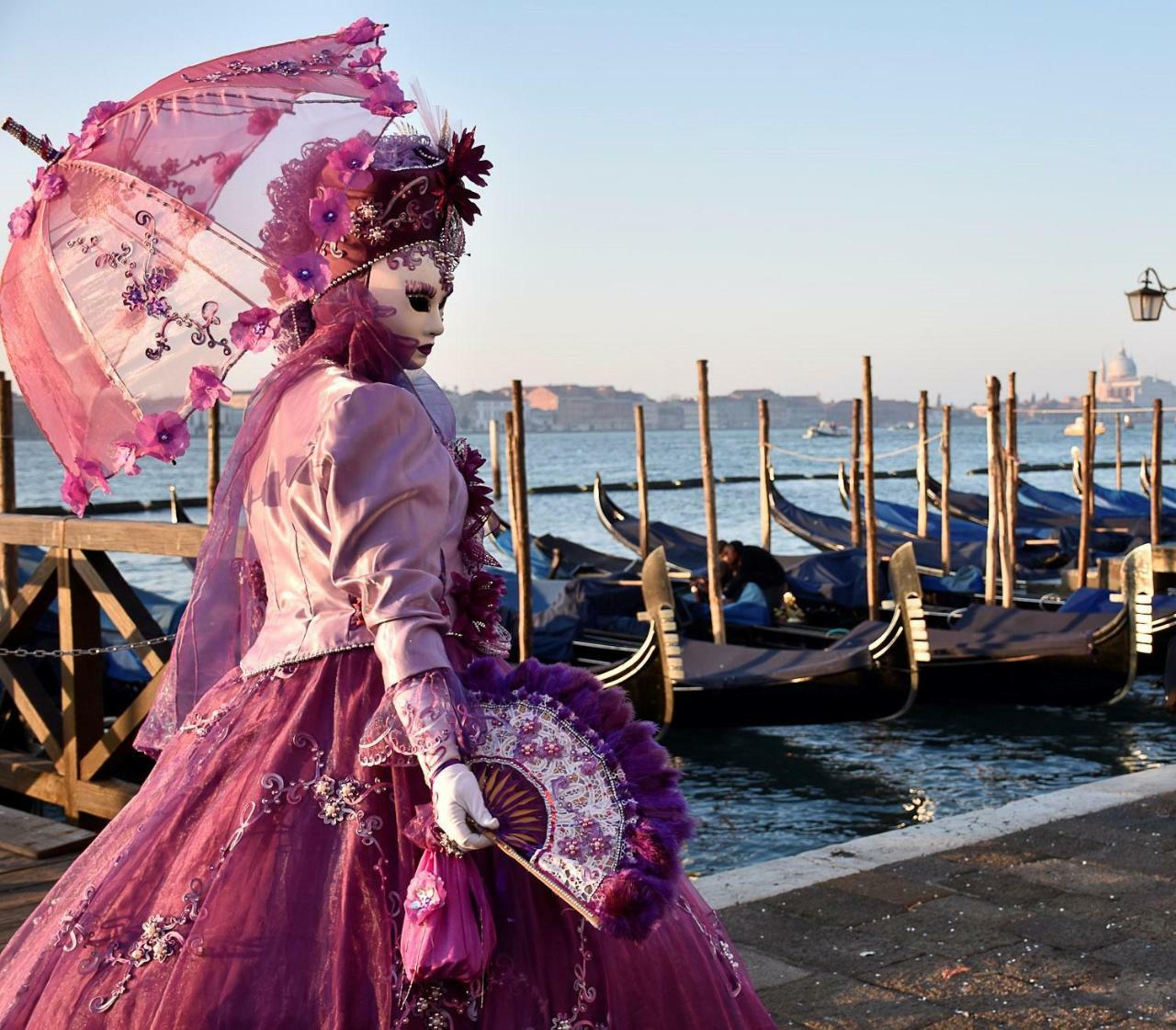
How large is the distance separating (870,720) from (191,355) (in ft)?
24.8

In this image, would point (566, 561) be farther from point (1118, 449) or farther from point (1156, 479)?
point (1118, 449)

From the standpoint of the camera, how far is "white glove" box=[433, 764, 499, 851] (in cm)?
145

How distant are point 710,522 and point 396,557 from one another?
29.7 ft

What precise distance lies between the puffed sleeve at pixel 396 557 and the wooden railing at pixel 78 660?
70.1 inches

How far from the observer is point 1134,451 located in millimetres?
77500

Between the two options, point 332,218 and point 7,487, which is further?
point 7,487

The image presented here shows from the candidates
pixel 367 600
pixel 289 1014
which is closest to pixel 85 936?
pixel 289 1014

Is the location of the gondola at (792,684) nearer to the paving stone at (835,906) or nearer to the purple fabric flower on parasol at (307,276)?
the paving stone at (835,906)

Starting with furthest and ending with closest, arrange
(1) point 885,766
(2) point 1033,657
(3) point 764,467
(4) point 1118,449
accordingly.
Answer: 1. (4) point 1118,449
2. (3) point 764,467
3. (2) point 1033,657
4. (1) point 885,766

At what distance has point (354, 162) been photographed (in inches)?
64.3

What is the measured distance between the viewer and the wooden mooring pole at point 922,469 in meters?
15.9

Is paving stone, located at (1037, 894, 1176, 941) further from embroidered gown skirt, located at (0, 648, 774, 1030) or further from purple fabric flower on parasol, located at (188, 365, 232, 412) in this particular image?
purple fabric flower on parasol, located at (188, 365, 232, 412)

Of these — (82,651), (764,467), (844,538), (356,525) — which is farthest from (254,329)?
(844,538)

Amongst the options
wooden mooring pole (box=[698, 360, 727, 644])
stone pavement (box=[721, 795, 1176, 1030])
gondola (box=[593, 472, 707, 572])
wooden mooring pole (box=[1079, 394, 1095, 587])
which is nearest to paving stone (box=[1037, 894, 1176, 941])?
stone pavement (box=[721, 795, 1176, 1030])
